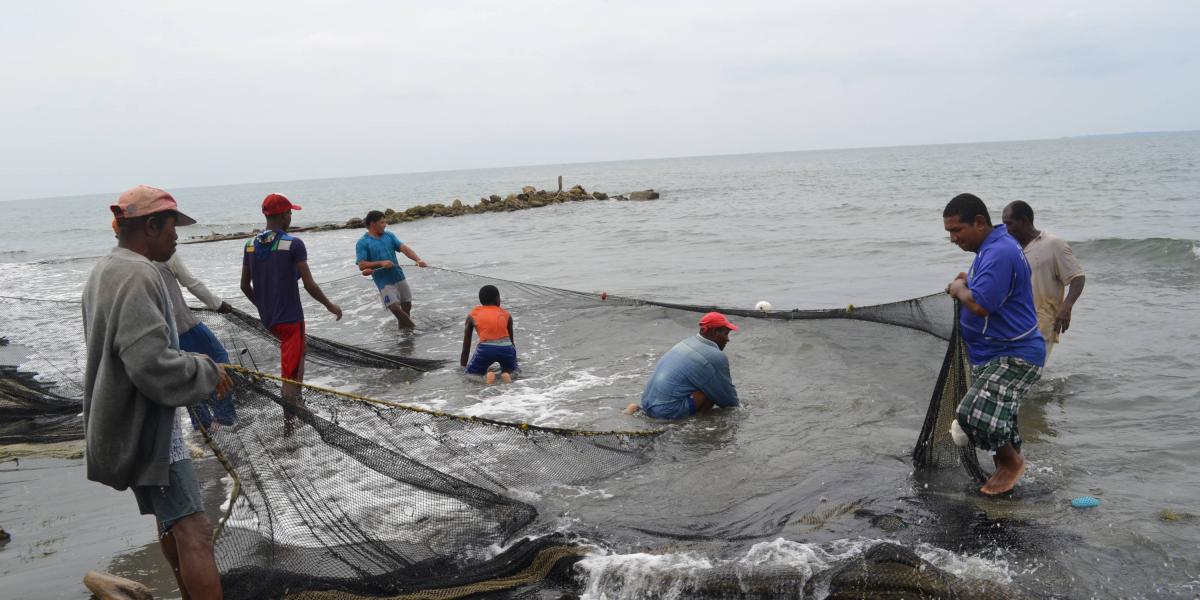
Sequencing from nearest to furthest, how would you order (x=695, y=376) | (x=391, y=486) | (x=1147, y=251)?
(x=391, y=486)
(x=695, y=376)
(x=1147, y=251)

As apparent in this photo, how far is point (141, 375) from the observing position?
2.72 m

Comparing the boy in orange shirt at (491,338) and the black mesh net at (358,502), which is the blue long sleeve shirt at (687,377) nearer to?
the boy in orange shirt at (491,338)

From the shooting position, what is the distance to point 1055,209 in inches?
1087

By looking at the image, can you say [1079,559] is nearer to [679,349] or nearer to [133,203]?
[679,349]

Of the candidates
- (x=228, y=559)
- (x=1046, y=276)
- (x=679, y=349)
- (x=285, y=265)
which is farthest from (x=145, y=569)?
(x=1046, y=276)

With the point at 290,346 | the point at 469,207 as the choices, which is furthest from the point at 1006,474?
the point at 469,207

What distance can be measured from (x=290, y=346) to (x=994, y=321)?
192 inches

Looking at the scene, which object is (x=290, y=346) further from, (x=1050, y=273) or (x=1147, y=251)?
(x=1147, y=251)

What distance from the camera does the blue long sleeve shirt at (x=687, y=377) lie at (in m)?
6.30

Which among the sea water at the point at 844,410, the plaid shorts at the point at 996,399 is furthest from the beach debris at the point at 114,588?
the plaid shorts at the point at 996,399

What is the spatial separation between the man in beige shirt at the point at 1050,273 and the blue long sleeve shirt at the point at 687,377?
2388 mm

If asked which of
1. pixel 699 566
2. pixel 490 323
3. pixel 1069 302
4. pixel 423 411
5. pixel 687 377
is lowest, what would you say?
pixel 699 566

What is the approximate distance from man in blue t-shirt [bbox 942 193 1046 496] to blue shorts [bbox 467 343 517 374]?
471cm

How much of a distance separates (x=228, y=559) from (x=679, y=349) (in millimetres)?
3726
